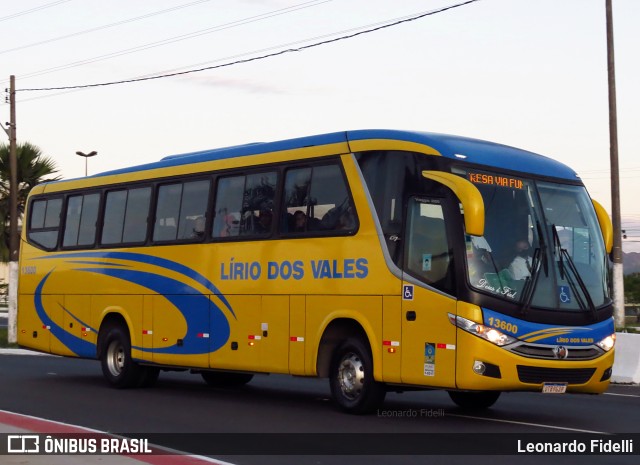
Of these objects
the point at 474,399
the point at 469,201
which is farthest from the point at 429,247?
the point at 474,399

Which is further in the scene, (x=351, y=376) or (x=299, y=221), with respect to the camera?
(x=299, y=221)

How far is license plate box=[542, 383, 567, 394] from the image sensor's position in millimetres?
13453

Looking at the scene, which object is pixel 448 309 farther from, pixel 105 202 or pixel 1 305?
pixel 1 305

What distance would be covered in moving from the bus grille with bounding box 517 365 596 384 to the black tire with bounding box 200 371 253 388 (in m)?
7.79

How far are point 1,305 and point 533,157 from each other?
187 ft

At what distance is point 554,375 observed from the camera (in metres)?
13.5

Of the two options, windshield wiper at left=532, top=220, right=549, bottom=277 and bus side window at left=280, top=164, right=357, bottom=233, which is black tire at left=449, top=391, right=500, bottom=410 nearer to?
windshield wiper at left=532, top=220, right=549, bottom=277

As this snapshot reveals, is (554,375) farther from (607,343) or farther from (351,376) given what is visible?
(351,376)

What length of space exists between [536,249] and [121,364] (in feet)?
29.3

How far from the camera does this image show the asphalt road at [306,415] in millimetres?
12133

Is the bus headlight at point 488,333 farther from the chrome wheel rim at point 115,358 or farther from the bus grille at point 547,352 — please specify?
the chrome wheel rim at point 115,358

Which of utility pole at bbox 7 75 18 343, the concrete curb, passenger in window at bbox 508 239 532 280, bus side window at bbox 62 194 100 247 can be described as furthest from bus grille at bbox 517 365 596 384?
utility pole at bbox 7 75 18 343

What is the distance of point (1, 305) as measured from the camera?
6725 centimetres

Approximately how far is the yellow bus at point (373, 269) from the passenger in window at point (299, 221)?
3cm
